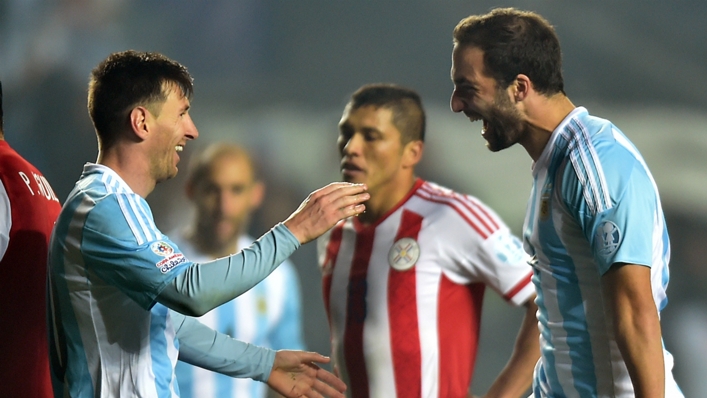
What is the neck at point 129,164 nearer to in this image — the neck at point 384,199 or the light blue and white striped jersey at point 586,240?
the light blue and white striped jersey at point 586,240

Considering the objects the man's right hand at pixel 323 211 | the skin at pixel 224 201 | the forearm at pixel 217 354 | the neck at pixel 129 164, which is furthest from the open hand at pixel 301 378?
the skin at pixel 224 201

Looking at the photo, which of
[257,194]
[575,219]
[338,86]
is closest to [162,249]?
[575,219]

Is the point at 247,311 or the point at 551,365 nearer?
the point at 551,365

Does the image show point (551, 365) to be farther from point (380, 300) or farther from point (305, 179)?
point (305, 179)

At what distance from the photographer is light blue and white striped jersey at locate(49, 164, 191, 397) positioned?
1.50 m

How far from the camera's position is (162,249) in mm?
1515

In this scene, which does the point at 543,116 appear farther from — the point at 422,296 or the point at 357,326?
the point at 357,326

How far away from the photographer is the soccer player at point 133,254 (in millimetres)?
1498

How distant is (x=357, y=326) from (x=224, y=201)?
1.53m

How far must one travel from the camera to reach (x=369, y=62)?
407 centimetres

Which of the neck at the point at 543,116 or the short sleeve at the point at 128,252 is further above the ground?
the neck at the point at 543,116

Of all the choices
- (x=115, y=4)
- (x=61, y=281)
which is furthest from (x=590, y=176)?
(x=115, y=4)

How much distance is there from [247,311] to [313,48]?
1.44m

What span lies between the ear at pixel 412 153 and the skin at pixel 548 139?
826 millimetres
